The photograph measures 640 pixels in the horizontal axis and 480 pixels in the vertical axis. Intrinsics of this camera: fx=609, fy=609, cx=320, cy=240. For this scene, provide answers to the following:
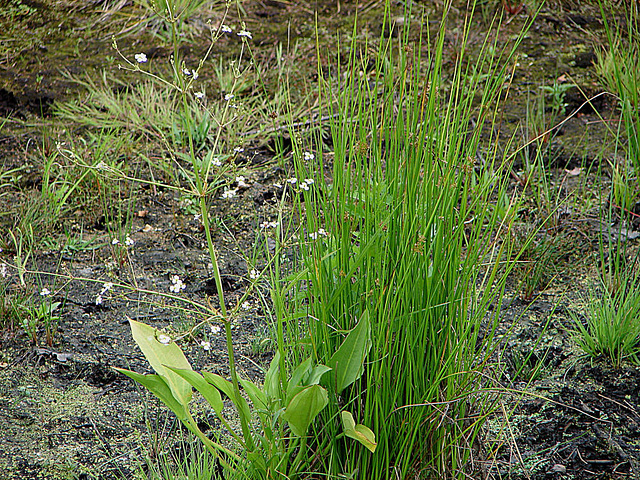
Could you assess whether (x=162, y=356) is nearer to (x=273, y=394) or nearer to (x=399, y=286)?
(x=273, y=394)

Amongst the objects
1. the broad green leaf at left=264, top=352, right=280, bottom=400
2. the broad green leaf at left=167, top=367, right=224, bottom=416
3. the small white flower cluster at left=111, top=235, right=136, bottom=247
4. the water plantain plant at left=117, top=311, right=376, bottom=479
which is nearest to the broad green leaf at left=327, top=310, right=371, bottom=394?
the water plantain plant at left=117, top=311, right=376, bottom=479

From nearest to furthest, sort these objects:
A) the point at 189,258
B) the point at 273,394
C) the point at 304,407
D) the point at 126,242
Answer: the point at 304,407, the point at 273,394, the point at 126,242, the point at 189,258

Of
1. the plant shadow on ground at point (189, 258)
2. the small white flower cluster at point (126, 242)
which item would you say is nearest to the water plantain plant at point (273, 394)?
the plant shadow on ground at point (189, 258)

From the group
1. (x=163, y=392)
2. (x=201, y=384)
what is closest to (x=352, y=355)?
(x=201, y=384)

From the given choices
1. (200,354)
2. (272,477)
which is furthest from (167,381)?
(200,354)

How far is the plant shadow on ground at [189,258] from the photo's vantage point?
178cm

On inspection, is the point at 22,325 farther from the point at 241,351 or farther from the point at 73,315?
the point at 241,351

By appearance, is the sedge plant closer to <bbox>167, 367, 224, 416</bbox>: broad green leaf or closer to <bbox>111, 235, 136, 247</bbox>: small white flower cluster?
<bbox>167, 367, 224, 416</bbox>: broad green leaf

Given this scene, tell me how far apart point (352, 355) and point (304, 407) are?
0.48 ft

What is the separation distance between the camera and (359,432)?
1.26 meters

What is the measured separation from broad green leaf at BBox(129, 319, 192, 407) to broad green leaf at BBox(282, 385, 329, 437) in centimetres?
26

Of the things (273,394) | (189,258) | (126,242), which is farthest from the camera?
(189,258)

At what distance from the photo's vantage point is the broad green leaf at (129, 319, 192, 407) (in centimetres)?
138

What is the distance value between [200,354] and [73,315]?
565mm
